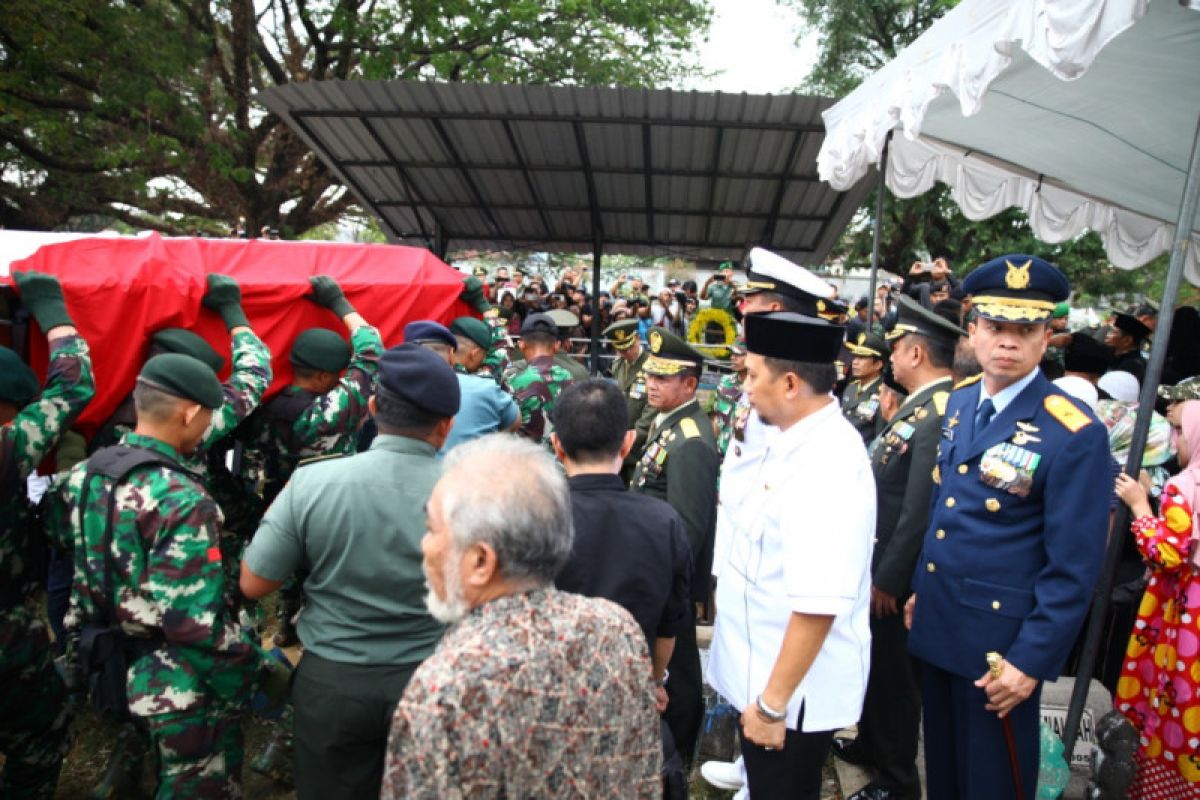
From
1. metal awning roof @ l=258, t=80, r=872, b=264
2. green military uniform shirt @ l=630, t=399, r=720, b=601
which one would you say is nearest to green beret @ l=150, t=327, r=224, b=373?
green military uniform shirt @ l=630, t=399, r=720, b=601

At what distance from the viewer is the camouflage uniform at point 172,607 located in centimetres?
213

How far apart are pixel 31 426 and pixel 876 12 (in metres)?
16.8

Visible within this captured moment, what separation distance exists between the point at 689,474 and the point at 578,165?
4963 millimetres

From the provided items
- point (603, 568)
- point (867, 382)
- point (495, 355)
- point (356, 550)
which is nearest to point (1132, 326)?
point (867, 382)

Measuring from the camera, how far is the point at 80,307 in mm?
2725

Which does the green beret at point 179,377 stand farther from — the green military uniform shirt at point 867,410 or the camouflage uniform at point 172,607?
the green military uniform shirt at point 867,410

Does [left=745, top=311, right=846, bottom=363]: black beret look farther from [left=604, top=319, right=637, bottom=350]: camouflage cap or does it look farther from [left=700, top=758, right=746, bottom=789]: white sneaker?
[left=604, top=319, right=637, bottom=350]: camouflage cap

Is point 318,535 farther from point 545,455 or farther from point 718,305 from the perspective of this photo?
point 718,305

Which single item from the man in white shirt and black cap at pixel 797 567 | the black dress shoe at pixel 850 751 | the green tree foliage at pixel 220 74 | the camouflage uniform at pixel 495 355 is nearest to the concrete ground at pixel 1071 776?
the black dress shoe at pixel 850 751

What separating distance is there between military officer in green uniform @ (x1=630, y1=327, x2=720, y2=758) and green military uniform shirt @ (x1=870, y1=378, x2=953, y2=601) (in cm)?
67

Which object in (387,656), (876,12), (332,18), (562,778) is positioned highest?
(876,12)

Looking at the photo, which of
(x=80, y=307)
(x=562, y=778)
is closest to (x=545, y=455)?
(x=562, y=778)

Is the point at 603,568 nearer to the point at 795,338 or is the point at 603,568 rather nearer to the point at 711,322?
the point at 795,338

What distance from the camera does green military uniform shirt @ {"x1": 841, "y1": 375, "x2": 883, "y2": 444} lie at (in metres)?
4.34
